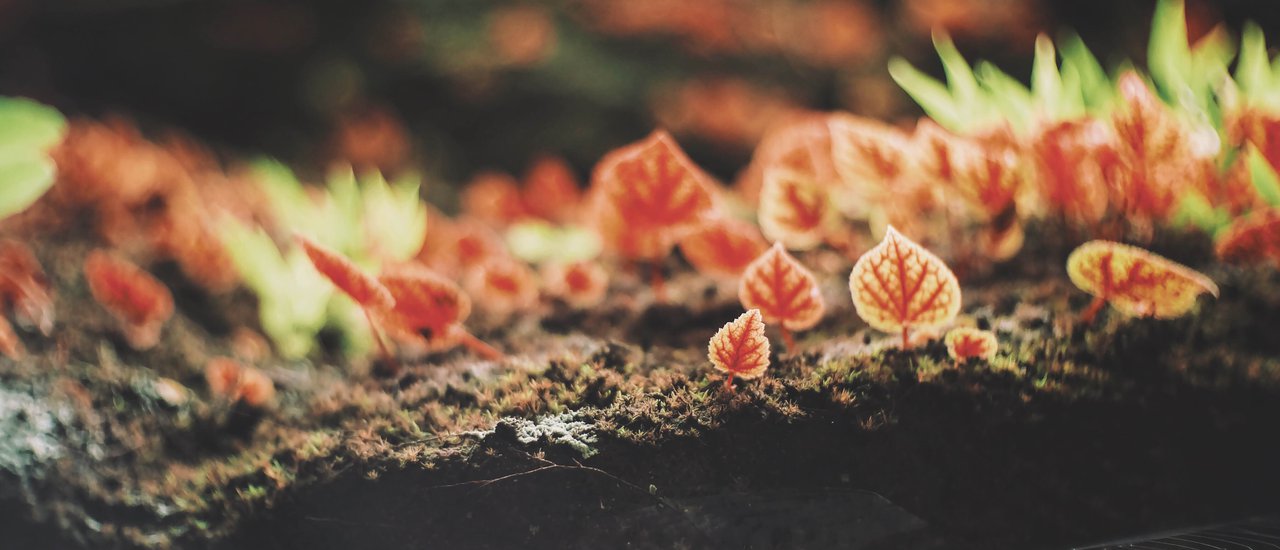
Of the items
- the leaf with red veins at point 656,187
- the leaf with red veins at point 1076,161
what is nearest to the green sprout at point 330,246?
the leaf with red veins at point 656,187

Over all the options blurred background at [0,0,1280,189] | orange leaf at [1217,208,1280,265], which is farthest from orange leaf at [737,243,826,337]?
blurred background at [0,0,1280,189]

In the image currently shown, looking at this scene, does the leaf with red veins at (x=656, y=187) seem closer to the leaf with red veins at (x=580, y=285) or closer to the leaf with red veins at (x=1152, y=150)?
the leaf with red veins at (x=580, y=285)

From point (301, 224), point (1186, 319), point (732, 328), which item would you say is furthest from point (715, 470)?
point (301, 224)

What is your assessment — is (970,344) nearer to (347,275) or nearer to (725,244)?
(725,244)

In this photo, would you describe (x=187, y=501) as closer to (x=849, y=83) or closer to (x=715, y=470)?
(x=715, y=470)

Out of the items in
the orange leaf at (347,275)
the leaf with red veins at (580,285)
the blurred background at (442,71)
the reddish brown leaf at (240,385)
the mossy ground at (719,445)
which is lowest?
the mossy ground at (719,445)

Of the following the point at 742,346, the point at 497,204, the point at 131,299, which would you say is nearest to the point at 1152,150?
the point at 742,346

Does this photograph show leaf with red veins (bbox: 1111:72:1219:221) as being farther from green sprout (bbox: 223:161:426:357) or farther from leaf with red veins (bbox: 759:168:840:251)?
green sprout (bbox: 223:161:426:357)
